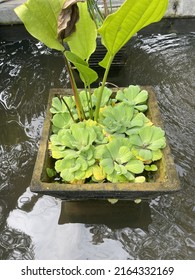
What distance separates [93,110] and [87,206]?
42cm

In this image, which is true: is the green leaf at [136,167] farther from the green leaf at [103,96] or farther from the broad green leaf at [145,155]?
the green leaf at [103,96]

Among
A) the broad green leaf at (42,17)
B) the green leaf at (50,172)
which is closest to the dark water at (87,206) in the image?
the green leaf at (50,172)

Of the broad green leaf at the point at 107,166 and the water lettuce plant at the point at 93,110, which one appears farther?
the broad green leaf at the point at 107,166

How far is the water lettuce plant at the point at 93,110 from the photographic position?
90 cm

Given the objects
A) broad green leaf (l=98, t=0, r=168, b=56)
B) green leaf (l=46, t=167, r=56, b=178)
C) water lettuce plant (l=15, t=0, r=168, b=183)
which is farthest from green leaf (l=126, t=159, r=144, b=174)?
broad green leaf (l=98, t=0, r=168, b=56)

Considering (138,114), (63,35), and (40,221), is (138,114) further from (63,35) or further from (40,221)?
(40,221)

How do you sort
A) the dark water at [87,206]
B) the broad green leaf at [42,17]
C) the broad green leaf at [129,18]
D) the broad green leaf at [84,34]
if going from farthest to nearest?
the dark water at [87,206]
the broad green leaf at [84,34]
the broad green leaf at [42,17]
the broad green leaf at [129,18]

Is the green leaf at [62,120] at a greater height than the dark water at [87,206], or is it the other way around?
the green leaf at [62,120]

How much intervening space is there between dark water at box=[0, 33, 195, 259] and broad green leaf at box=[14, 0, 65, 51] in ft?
2.31

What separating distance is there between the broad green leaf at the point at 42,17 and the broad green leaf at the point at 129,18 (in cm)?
20

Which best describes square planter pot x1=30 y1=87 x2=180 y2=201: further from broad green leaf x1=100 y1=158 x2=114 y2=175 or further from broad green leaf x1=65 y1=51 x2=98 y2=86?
broad green leaf x1=65 y1=51 x2=98 y2=86

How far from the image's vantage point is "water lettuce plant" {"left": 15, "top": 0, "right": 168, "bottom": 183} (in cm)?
90

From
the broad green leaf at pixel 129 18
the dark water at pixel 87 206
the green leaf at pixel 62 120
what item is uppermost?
the broad green leaf at pixel 129 18

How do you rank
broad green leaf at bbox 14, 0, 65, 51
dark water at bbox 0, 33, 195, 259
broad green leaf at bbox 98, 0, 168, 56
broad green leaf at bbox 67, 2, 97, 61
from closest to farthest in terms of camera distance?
broad green leaf at bbox 98, 0, 168, 56, broad green leaf at bbox 14, 0, 65, 51, broad green leaf at bbox 67, 2, 97, 61, dark water at bbox 0, 33, 195, 259
